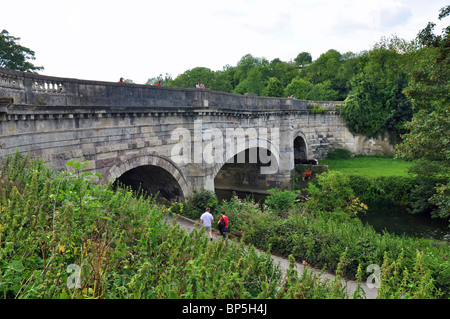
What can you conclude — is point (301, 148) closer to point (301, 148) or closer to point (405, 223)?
point (301, 148)

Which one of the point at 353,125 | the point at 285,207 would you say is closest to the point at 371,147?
the point at 353,125

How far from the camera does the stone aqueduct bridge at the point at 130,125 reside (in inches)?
333

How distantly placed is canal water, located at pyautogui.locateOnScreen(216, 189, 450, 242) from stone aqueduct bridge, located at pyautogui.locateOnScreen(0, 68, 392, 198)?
16.7 feet

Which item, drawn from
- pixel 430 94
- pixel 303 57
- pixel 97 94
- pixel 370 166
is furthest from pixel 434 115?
pixel 303 57

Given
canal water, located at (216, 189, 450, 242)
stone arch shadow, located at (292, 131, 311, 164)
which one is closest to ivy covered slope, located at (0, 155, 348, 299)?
canal water, located at (216, 189, 450, 242)

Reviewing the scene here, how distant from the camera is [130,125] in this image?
11.7 meters

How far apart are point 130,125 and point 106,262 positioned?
788cm

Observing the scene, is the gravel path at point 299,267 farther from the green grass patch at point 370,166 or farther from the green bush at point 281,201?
the green grass patch at point 370,166

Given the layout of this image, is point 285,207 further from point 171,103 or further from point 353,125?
point 353,125

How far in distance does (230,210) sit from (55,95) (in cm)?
778

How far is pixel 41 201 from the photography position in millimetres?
5457

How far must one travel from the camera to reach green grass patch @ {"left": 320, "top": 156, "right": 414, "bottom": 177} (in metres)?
25.5

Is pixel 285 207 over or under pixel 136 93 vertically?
under
